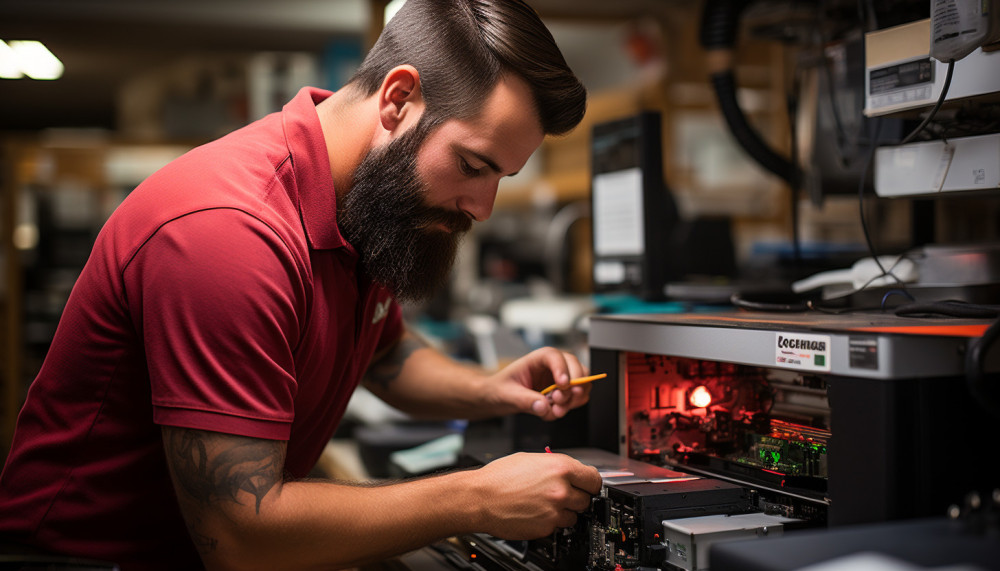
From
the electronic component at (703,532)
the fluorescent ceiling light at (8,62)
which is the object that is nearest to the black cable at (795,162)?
the electronic component at (703,532)

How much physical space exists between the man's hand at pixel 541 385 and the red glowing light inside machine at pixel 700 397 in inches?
6.8

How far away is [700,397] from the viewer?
1.16 meters

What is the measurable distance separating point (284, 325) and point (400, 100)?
0.37m

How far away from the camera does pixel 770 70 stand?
3.81 m

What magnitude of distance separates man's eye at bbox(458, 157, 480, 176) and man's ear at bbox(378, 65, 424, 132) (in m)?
0.09

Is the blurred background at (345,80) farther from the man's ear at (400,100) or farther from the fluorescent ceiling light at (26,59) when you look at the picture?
the man's ear at (400,100)

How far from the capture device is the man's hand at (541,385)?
125cm

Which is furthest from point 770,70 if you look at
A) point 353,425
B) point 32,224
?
point 32,224

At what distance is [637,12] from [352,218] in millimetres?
3650

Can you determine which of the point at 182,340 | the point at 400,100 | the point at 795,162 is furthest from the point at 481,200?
the point at 795,162

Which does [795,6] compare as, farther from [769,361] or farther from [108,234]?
[108,234]

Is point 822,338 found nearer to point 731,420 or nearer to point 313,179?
point 731,420

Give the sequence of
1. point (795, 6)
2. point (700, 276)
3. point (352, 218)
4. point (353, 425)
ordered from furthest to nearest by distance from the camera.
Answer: point (353, 425)
point (700, 276)
point (795, 6)
point (352, 218)

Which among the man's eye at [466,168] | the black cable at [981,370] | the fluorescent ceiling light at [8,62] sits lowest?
the black cable at [981,370]
